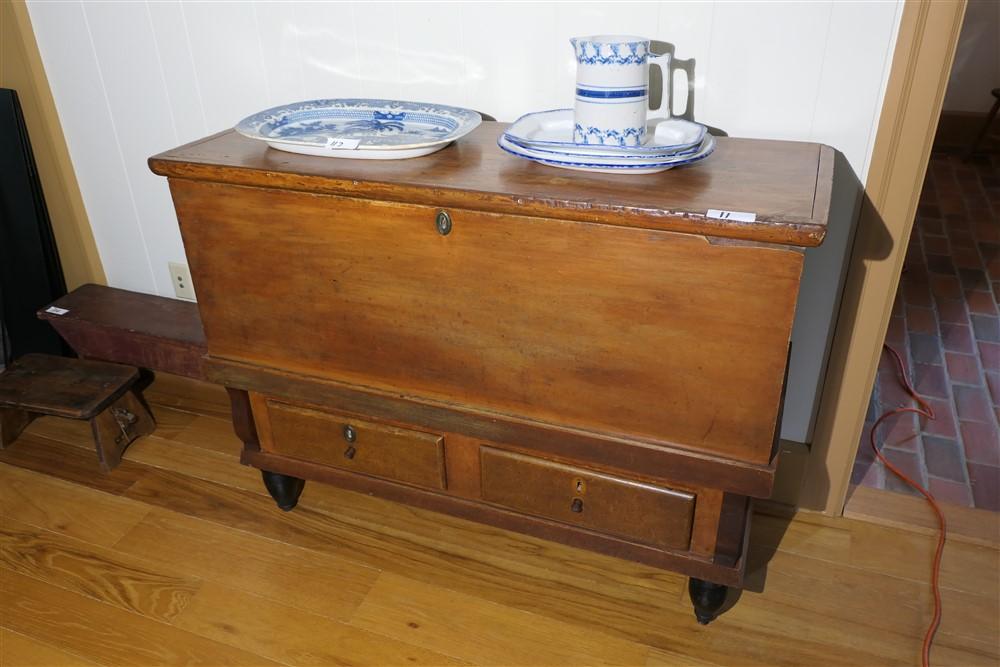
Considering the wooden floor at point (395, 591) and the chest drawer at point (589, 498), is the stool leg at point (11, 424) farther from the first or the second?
the chest drawer at point (589, 498)

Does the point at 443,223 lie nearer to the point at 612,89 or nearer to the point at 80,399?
the point at 612,89

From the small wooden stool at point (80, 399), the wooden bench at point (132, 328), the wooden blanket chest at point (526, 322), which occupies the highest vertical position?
the wooden blanket chest at point (526, 322)

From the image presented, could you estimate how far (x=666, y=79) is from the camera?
1.45m

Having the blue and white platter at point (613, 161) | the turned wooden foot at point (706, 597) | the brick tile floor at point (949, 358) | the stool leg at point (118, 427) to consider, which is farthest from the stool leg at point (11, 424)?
the brick tile floor at point (949, 358)

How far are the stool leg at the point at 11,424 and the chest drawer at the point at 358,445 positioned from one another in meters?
0.82

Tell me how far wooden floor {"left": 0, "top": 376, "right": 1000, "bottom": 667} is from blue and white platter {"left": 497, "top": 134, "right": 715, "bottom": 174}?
82cm

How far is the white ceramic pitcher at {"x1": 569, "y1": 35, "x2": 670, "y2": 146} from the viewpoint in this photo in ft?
3.96

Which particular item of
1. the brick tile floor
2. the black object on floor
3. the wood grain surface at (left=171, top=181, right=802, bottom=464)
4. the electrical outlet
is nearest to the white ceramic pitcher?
the wood grain surface at (left=171, top=181, right=802, bottom=464)

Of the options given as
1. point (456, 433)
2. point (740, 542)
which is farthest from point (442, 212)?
point (740, 542)

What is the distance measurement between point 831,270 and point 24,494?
1783 mm

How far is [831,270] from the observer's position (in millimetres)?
1524

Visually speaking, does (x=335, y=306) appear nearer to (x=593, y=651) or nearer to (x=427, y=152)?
(x=427, y=152)

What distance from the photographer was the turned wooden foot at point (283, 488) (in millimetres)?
1742

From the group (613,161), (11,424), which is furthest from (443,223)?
(11,424)
